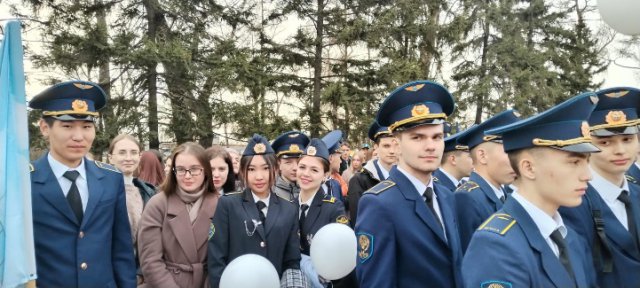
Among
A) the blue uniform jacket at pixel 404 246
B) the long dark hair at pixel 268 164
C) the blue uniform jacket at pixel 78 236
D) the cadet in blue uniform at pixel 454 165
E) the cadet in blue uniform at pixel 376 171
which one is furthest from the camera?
the cadet in blue uniform at pixel 376 171

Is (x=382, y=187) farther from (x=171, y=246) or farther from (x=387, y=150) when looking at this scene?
(x=387, y=150)

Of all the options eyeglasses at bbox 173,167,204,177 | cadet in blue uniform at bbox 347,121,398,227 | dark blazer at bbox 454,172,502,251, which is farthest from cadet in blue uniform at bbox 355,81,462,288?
cadet in blue uniform at bbox 347,121,398,227

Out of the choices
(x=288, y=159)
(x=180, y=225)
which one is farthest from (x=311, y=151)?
(x=180, y=225)

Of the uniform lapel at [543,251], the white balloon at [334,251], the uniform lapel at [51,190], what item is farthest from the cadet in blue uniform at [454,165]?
the uniform lapel at [51,190]

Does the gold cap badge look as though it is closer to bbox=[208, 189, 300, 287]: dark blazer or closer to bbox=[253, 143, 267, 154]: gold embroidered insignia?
bbox=[208, 189, 300, 287]: dark blazer

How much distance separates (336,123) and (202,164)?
46.6 ft

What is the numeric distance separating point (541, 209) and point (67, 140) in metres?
2.83

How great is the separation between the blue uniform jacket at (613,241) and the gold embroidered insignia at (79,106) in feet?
10.6

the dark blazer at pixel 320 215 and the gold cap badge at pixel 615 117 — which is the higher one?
the gold cap badge at pixel 615 117

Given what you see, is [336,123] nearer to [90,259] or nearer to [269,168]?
[269,168]

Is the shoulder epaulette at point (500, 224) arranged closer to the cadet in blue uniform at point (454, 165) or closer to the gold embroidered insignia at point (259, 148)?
the gold embroidered insignia at point (259, 148)

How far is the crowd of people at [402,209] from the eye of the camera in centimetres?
214

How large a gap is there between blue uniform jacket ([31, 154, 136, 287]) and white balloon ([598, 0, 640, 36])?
6.10 m

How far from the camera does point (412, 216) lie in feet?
9.26
